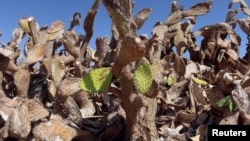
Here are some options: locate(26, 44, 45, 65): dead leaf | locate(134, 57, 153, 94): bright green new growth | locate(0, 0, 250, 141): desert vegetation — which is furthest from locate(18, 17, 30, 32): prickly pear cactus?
locate(134, 57, 153, 94): bright green new growth

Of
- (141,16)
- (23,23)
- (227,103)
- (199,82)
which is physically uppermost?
(23,23)

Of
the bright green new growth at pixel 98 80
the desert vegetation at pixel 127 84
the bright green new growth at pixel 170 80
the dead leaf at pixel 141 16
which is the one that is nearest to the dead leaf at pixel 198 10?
the desert vegetation at pixel 127 84

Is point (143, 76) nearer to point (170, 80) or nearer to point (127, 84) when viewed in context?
point (127, 84)

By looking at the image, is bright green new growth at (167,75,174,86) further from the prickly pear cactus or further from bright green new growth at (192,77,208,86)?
the prickly pear cactus

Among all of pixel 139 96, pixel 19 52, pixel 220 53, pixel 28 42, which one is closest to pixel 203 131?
pixel 139 96

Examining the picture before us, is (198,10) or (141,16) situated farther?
(198,10)

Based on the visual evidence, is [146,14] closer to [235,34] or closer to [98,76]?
[98,76]

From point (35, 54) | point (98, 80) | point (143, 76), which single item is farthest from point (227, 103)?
point (35, 54)
